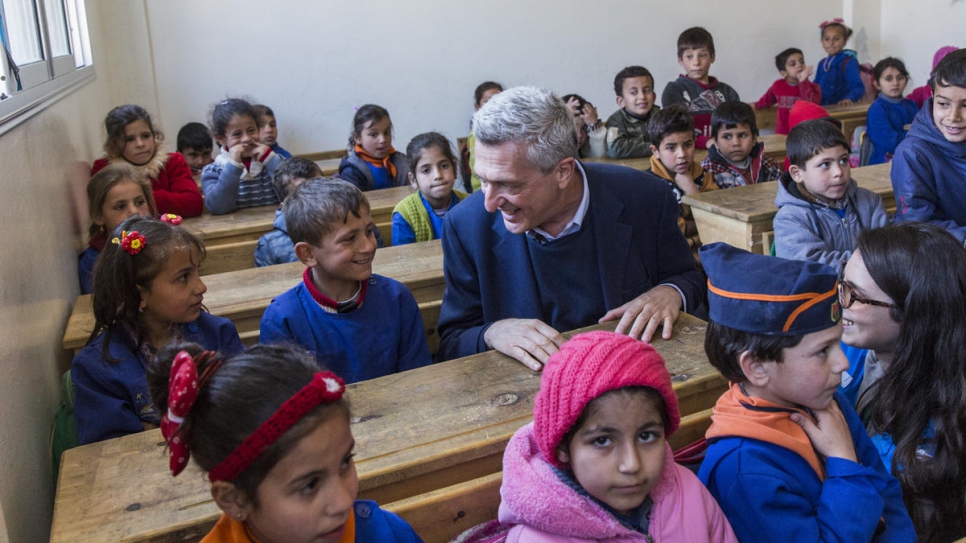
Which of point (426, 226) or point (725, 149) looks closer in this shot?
point (426, 226)

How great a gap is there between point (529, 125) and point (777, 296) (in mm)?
790

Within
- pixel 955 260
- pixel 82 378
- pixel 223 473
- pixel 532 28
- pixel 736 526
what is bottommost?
pixel 736 526

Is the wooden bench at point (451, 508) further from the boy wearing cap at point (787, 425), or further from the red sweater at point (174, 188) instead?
the red sweater at point (174, 188)

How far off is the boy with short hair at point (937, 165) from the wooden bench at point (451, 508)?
2.42 meters

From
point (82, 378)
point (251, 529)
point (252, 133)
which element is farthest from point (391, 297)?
point (252, 133)

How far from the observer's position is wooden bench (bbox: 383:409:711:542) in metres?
1.34

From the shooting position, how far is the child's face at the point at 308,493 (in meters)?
1.12

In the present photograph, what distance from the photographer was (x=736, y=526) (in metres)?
1.37

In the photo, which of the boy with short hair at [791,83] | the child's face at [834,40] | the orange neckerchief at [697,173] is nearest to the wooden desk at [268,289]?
the orange neckerchief at [697,173]

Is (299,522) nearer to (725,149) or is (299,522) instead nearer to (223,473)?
(223,473)

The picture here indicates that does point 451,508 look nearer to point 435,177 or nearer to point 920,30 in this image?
point 435,177

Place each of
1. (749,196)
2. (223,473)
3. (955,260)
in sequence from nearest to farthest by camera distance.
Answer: (223,473) → (955,260) → (749,196)

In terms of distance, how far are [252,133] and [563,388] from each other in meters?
3.67

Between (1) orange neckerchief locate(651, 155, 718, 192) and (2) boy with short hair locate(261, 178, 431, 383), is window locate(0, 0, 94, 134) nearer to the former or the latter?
(2) boy with short hair locate(261, 178, 431, 383)
